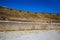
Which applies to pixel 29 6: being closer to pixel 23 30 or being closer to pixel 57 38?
pixel 23 30

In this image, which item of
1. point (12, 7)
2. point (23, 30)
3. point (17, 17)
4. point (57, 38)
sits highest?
point (12, 7)

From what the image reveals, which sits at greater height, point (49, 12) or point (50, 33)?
point (49, 12)

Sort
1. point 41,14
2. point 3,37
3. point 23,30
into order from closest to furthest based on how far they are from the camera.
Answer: point 3,37
point 23,30
point 41,14

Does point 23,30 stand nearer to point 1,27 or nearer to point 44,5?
point 1,27

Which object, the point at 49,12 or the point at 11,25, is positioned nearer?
the point at 11,25

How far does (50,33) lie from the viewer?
10.3 ft

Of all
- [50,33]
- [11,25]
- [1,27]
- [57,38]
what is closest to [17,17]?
[11,25]

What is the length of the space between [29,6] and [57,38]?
0.97 m

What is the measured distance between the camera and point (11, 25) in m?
2.80

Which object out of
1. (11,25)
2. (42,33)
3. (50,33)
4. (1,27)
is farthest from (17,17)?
(50,33)

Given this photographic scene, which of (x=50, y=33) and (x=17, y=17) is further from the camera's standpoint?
(x=50, y=33)

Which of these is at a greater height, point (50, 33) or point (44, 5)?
point (44, 5)

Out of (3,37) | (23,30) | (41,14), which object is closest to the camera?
(3,37)

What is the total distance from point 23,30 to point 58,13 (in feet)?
3.04
